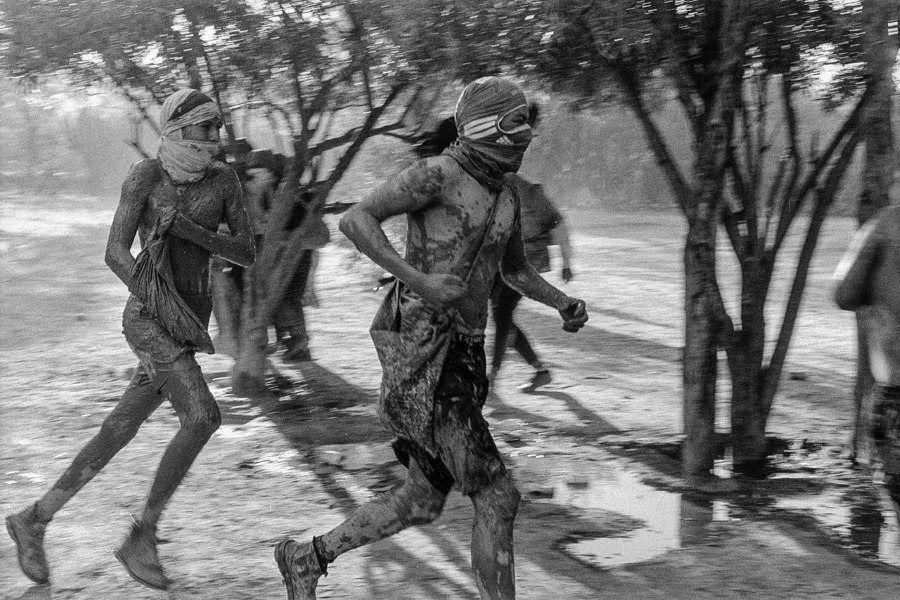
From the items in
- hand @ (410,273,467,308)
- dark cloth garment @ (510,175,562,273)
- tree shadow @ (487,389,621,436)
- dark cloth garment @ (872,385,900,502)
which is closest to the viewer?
hand @ (410,273,467,308)

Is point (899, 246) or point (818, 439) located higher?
point (899, 246)

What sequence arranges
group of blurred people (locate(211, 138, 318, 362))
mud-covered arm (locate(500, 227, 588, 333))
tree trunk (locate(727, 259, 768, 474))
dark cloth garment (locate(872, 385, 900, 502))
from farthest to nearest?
group of blurred people (locate(211, 138, 318, 362))
tree trunk (locate(727, 259, 768, 474))
mud-covered arm (locate(500, 227, 588, 333))
dark cloth garment (locate(872, 385, 900, 502))

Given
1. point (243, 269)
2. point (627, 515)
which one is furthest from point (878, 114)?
point (243, 269)

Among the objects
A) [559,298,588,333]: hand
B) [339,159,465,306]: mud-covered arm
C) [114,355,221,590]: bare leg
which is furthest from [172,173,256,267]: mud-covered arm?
[559,298,588,333]: hand

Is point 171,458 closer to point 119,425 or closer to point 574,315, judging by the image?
point 119,425

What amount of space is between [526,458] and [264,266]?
2779 millimetres

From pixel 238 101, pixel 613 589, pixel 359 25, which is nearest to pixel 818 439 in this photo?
pixel 613 589

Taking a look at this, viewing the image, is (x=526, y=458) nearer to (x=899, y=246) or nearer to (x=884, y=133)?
(x=884, y=133)

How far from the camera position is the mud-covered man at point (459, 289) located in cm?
355

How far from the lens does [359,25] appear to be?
731 centimetres

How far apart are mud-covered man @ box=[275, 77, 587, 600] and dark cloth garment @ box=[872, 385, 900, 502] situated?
3.23 ft

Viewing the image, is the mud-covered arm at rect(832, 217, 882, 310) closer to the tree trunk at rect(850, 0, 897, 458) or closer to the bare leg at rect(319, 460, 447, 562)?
the tree trunk at rect(850, 0, 897, 458)

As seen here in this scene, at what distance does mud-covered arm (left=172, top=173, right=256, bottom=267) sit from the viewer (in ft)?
14.4

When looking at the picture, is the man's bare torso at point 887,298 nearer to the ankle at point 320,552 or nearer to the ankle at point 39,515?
the ankle at point 320,552
